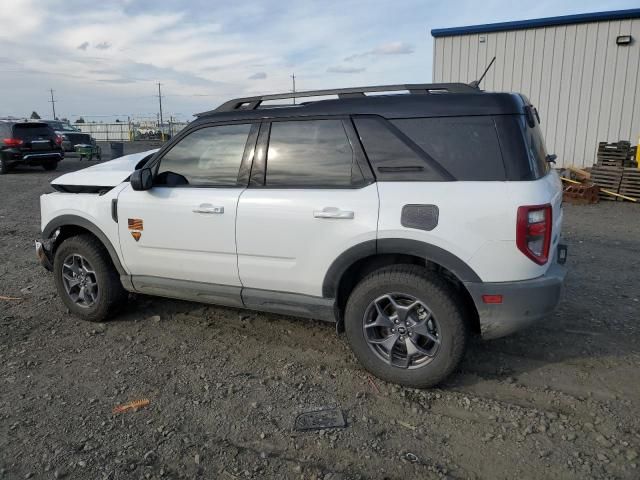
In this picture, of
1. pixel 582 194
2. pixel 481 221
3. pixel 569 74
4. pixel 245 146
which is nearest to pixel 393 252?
pixel 481 221

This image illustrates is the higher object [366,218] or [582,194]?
[366,218]

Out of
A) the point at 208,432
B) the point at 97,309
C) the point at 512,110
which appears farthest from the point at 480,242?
the point at 97,309

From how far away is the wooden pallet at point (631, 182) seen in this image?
33.2 feet

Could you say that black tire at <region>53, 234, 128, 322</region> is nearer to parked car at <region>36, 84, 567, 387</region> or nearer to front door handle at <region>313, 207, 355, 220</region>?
parked car at <region>36, 84, 567, 387</region>

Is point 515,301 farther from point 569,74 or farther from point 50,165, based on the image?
point 50,165

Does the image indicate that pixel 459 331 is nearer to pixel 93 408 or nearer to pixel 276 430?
pixel 276 430

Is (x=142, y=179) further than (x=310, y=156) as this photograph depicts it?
Yes

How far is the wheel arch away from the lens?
309 cm

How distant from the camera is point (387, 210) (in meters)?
3.21

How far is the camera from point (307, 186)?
353 centimetres

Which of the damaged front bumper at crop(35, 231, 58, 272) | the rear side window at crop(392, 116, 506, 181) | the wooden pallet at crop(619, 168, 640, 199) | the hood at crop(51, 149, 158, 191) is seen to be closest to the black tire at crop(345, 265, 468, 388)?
the rear side window at crop(392, 116, 506, 181)

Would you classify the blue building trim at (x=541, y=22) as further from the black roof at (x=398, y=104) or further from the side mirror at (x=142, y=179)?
the side mirror at (x=142, y=179)

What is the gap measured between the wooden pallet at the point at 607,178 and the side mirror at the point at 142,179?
974 cm

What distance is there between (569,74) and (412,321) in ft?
35.5
